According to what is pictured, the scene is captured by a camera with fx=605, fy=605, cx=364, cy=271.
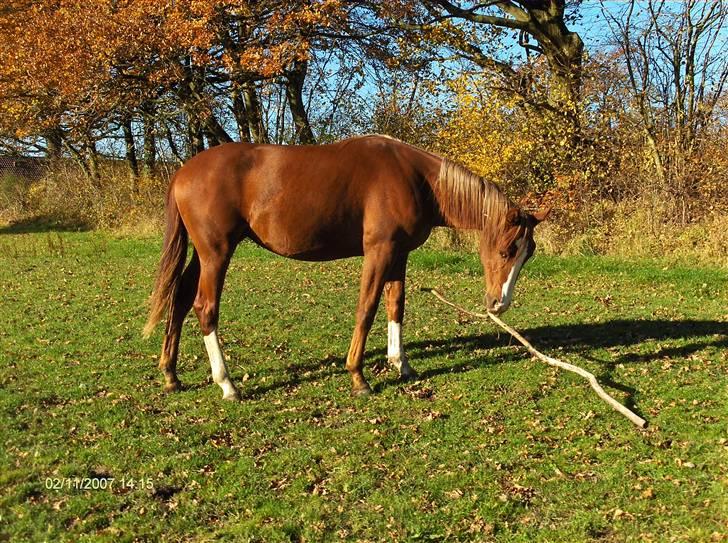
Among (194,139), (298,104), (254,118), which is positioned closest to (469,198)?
(298,104)

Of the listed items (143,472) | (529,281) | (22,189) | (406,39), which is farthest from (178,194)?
(22,189)

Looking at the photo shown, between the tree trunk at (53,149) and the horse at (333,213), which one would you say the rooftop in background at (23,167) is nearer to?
the tree trunk at (53,149)

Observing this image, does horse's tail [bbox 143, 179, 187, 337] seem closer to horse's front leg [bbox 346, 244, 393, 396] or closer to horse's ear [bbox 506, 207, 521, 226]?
horse's front leg [bbox 346, 244, 393, 396]

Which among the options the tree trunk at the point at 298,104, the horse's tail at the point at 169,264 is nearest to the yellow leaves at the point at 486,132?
the tree trunk at the point at 298,104

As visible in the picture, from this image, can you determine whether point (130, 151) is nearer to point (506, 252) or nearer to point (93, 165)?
point (93, 165)

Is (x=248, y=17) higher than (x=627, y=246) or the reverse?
higher

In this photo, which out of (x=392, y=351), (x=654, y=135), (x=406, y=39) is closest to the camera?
(x=392, y=351)

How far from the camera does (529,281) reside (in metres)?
11.3

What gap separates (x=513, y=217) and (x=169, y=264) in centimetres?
324

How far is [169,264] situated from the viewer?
5.77 metres

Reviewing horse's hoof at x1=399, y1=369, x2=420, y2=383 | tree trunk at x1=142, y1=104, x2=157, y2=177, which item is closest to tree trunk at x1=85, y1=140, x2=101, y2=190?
tree trunk at x1=142, y1=104, x2=157, y2=177

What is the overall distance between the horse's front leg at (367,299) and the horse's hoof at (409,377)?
1.65 feet

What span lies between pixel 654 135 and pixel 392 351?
1121 centimetres

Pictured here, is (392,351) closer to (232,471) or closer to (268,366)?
(268,366)
